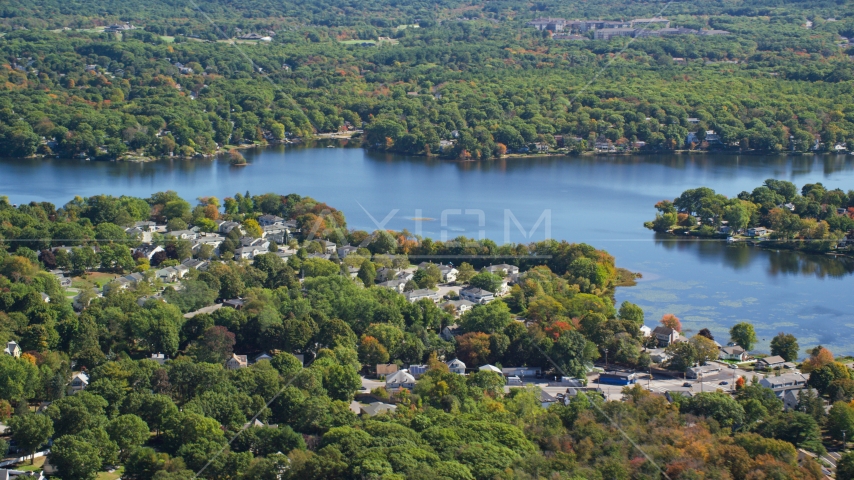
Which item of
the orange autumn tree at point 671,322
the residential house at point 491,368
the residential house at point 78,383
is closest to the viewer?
the residential house at point 78,383

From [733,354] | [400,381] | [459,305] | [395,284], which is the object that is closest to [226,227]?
[395,284]

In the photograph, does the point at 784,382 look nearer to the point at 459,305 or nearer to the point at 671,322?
the point at 671,322

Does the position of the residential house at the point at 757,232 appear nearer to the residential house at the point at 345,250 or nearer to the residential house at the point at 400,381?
the residential house at the point at 345,250

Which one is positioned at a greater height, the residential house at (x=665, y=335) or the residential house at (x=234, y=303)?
the residential house at (x=234, y=303)

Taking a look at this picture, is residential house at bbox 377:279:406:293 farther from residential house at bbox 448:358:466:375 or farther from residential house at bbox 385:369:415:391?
residential house at bbox 385:369:415:391

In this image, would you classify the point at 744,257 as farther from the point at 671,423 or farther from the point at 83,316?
the point at 83,316

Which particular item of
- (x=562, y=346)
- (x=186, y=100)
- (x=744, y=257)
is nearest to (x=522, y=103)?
(x=186, y=100)

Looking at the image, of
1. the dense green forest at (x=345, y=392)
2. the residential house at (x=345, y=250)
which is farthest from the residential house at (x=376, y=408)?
the residential house at (x=345, y=250)
